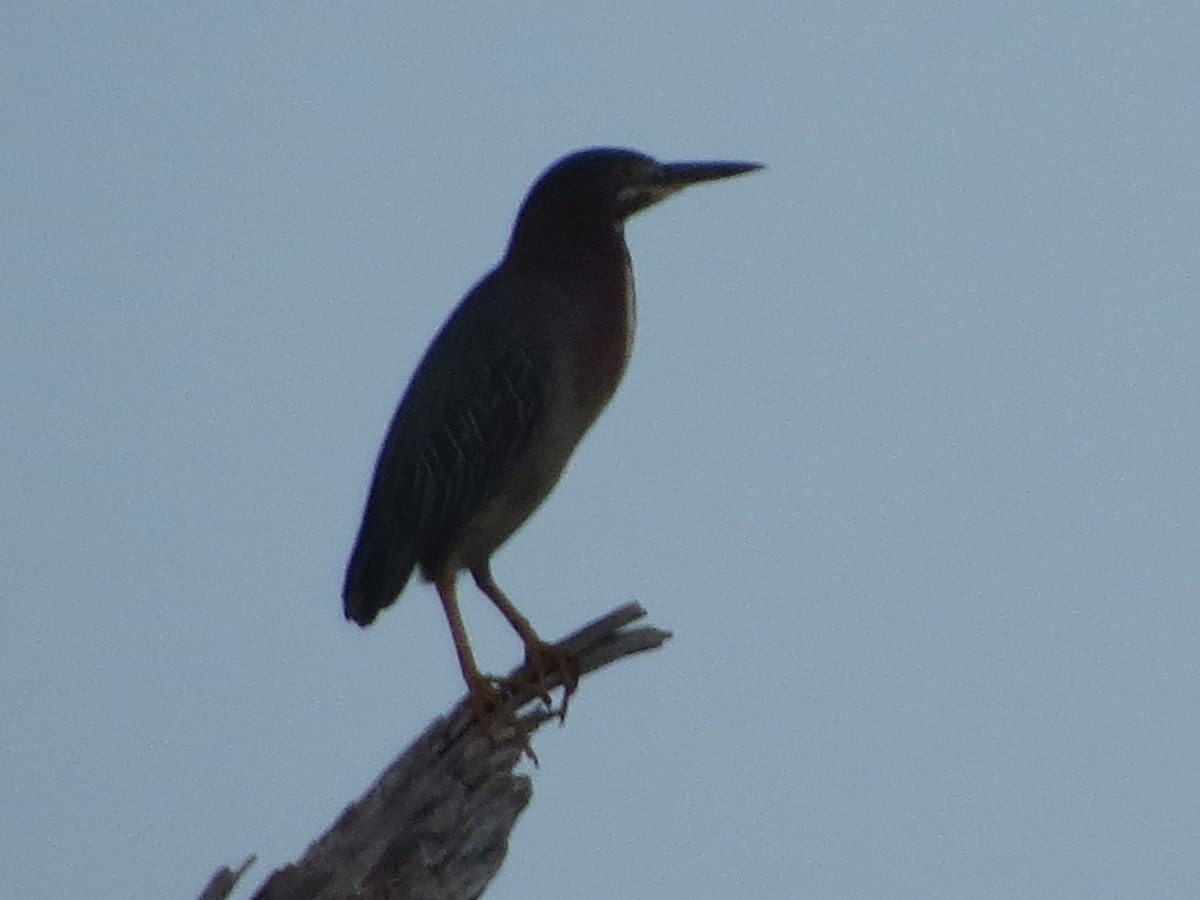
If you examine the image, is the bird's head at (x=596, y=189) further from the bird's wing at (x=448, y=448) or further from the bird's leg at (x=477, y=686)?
the bird's leg at (x=477, y=686)

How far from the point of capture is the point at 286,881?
7.08 meters

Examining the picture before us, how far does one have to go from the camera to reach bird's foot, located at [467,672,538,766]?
8.02 metres

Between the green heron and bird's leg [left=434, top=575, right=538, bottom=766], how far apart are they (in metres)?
0.01

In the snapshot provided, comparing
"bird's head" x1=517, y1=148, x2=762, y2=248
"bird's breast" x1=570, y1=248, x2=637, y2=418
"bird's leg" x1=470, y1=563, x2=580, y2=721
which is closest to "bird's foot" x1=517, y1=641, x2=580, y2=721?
"bird's leg" x1=470, y1=563, x2=580, y2=721

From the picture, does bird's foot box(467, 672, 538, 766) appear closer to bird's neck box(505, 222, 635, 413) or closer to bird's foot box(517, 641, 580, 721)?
bird's foot box(517, 641, 580, 721)

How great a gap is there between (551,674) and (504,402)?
3.68 ft

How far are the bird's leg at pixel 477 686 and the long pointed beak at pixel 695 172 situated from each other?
1868 mm

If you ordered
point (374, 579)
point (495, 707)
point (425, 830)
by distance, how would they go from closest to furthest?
point (425, 830), point (495, 707), point (374, 579)

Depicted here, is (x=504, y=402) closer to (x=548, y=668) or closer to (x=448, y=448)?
(x=448, y=448)

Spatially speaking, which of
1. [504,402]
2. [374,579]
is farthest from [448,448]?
[374,579]

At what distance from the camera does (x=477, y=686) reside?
330 inches

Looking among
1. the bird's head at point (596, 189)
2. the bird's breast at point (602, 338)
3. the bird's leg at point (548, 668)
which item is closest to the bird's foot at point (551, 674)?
the bird's leg at point (548, 668)

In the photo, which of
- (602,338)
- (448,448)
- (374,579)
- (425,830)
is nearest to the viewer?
(425,830)

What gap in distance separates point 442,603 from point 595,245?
61.0 inches
